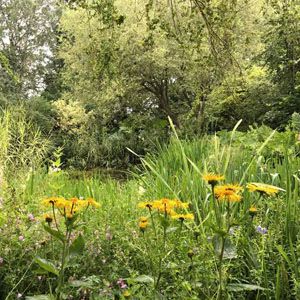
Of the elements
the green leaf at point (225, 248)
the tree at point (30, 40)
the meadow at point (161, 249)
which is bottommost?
the meadow at point (161, 249)

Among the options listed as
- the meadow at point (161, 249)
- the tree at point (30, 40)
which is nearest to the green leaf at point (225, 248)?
the meadow at point (161, 249)

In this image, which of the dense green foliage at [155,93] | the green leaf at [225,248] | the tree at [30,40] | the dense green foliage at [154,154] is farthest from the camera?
the tree at [30,40]

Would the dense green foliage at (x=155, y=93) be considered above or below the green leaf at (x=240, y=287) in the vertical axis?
above

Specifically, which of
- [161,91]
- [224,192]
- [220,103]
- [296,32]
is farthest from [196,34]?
[161,91]

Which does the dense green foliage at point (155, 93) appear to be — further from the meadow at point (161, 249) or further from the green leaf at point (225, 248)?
the green leaf at point (225, 248)

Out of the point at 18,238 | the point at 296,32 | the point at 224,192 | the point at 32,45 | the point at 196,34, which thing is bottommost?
the point at 18,238

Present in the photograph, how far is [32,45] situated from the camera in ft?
64.0

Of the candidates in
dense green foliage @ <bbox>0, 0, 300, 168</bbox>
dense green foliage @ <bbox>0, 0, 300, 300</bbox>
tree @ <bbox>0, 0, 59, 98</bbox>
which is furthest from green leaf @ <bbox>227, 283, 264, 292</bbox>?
tree @ <bbox>0, 0, 59, 98</bbox>

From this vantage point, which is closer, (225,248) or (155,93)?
(225,248)

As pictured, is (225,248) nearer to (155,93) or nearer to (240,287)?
(240,287)

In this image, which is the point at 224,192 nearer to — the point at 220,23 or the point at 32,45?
the point at 220,23

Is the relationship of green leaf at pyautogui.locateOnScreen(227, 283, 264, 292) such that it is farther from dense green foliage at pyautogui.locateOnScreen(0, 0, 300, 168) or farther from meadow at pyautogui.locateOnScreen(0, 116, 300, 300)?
dense green foliage at pyautogui.locateOnScreen(0, 0, 300, 168)

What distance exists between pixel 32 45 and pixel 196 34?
19.0 m

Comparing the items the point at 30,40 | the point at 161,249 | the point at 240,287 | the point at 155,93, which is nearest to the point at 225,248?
the point at 240,287
